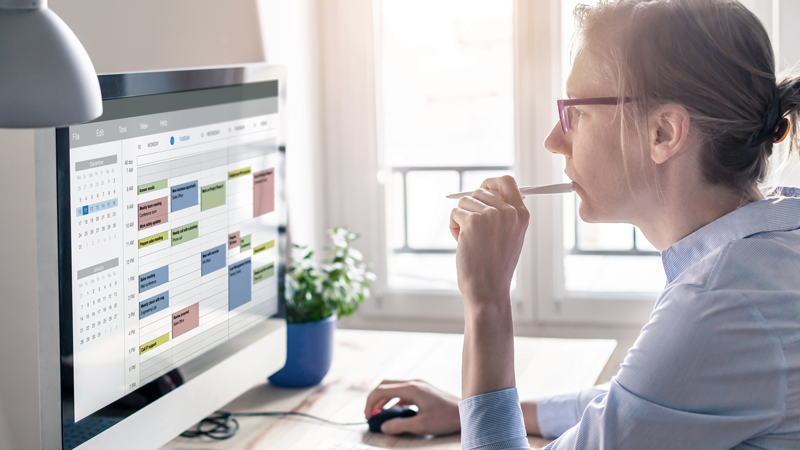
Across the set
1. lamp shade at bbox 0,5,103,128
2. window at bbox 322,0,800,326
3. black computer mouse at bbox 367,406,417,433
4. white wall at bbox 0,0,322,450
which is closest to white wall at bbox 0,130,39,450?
white wall at bbox 0,0,322,450

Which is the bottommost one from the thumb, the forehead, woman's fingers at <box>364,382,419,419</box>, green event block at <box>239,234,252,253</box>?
the thumb

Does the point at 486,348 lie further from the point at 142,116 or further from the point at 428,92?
the point at 428,92

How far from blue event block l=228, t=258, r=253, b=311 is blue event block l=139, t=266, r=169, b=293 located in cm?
17

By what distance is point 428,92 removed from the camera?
2455 mm

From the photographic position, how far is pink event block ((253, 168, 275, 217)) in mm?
1209

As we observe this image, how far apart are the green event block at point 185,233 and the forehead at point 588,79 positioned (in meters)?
0.55

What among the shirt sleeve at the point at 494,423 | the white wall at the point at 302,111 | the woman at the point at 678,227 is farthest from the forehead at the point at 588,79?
the white wall at the point at 302,111

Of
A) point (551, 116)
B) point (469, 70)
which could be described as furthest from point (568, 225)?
point (469, 70)

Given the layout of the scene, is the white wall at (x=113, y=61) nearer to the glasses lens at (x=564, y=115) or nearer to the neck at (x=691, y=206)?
the glasses lens at (x=564, y=115)

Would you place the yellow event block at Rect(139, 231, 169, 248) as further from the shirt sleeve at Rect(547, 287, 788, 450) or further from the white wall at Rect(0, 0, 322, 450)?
the shirt sleeve at Rect(547, 287, 788, 450)

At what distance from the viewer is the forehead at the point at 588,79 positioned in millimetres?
919

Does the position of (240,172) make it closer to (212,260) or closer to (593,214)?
(212,260)

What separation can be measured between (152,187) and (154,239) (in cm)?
7

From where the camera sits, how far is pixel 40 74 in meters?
0.59
